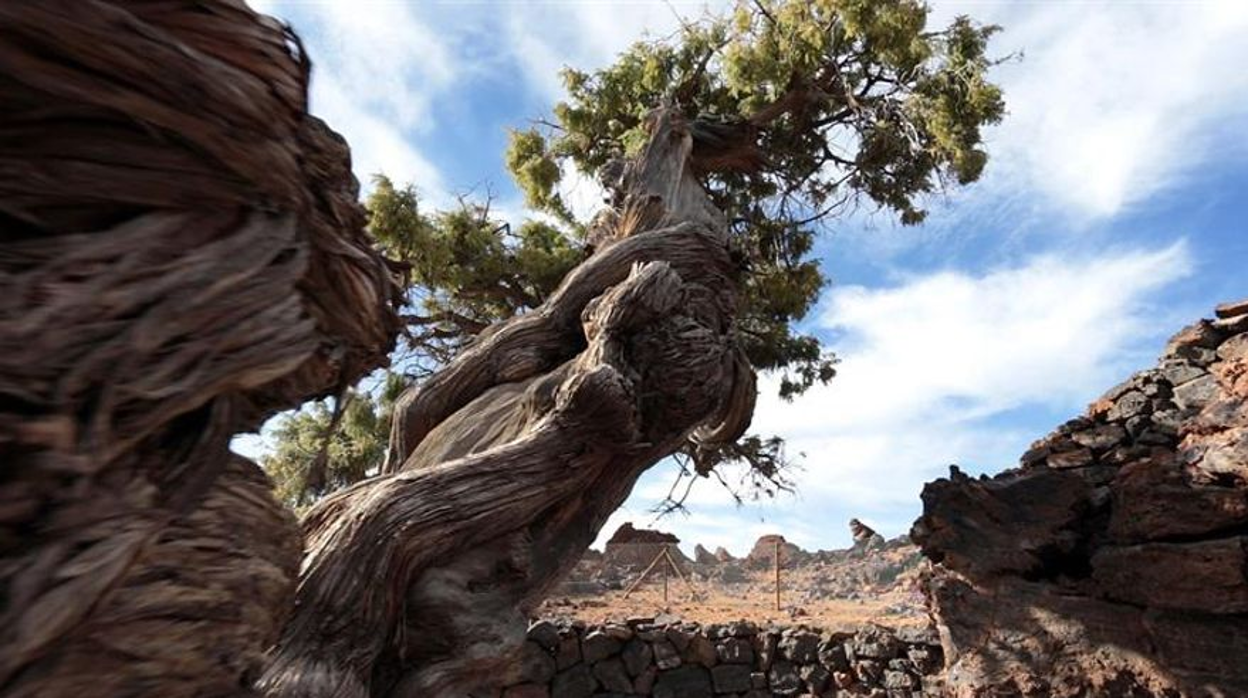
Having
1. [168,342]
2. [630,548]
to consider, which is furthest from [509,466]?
[630,548]

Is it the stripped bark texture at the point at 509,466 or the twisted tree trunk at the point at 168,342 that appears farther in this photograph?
the stripped bark texture at the point at 509,466

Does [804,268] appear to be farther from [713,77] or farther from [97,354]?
[97,354]

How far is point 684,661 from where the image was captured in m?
8.27

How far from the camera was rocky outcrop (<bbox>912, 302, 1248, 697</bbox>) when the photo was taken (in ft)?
15.2

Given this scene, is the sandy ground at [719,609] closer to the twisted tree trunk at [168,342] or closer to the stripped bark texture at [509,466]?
the stripped bark texture at [509,466]

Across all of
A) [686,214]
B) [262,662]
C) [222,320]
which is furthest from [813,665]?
[222,320]

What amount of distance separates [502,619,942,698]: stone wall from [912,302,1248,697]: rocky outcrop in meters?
2.60

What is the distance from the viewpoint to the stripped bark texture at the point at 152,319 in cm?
108

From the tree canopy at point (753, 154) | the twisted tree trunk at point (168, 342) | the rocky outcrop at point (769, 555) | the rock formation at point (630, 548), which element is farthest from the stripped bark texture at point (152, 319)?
the rocky outcrop at point (769, 555)

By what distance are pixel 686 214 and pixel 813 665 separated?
5307 millimetres

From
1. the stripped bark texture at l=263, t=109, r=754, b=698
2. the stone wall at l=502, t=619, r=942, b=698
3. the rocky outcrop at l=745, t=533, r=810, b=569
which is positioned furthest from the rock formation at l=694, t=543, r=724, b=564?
the stripped bark texture at l=263, t=109, r=754, b=698

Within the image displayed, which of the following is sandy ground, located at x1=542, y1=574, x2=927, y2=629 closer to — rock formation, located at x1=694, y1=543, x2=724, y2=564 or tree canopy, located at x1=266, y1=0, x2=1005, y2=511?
tree canopy, located at x1=266, y1=0, x2=1005, y2=511

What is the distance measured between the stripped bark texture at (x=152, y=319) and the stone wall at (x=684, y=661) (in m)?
Answer: 6.97

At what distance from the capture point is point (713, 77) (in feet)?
26.1
